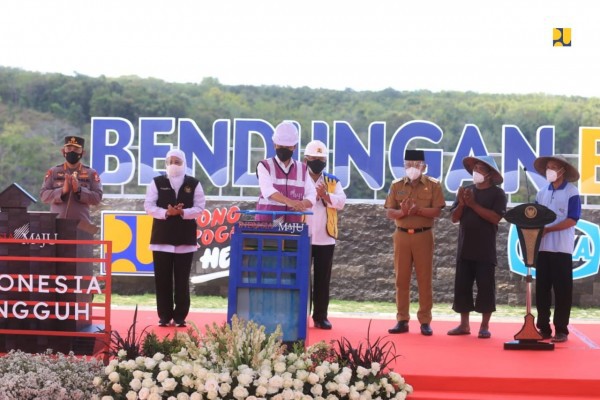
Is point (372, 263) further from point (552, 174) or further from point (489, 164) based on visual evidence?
point (552, 174)

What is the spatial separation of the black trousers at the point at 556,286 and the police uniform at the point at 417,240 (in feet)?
2.86

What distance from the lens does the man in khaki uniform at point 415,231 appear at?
7.48 meters

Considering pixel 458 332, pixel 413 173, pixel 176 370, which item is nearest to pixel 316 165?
pixel 413 173

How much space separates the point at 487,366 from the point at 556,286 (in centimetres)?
167

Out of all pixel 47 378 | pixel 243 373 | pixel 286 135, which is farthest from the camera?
pixel 286 135

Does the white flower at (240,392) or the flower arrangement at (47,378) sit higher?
the white flower at (240,392)

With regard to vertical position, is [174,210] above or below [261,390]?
above

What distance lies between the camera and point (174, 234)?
7496 millimetres

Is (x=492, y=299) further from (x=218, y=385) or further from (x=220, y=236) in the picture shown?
(x=220, y=236)

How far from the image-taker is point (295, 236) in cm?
586

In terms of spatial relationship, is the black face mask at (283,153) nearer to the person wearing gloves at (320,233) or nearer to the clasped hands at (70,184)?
the person wearing gloves at (320,233)

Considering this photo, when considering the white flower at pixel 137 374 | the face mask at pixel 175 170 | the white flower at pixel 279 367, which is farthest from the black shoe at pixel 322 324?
the white flower at pixel 137 374

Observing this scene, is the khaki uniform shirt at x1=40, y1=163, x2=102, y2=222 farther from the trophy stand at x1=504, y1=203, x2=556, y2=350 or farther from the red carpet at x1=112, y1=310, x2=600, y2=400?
the trophy stand at x1=504, y1=203, x2=556, y2=350

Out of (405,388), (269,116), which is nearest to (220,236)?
(405,388)
